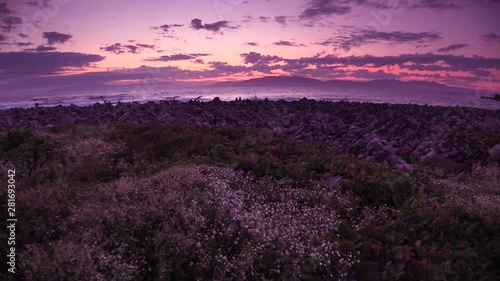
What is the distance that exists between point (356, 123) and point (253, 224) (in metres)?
21.2

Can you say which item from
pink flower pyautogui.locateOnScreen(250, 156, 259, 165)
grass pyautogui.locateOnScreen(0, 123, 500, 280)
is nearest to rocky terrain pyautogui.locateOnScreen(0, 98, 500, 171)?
grass pyautogui.locateOnScreen(0, 123, 500, 280)

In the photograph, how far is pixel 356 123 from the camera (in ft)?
85.8

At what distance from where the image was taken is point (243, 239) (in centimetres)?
630

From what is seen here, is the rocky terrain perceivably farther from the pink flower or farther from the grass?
the pink flower

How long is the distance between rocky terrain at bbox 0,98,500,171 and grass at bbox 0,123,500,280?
17.6 ft

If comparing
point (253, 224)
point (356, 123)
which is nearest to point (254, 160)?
point (253, 224)

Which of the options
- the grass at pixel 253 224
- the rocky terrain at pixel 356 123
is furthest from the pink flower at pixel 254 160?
the rocky terrain at pixel 356 123

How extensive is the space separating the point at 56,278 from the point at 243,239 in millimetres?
2845

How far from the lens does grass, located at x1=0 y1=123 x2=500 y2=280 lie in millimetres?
5656

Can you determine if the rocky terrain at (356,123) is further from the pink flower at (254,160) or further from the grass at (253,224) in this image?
the pink flower at (254,160)

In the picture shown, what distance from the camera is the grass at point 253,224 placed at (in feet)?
18.6

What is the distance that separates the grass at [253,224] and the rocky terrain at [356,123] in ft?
17.6

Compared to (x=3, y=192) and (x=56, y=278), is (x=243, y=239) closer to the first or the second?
(x=56, y=278)

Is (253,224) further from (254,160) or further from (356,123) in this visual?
(356,123)
